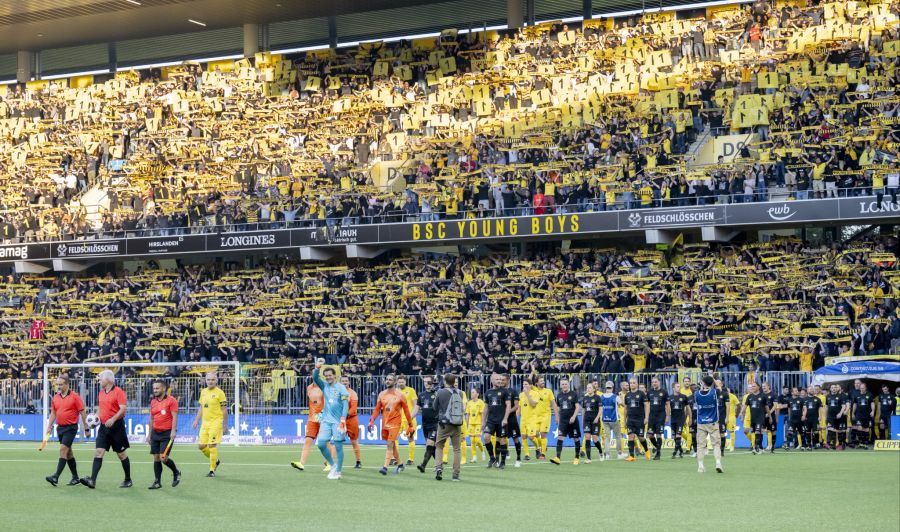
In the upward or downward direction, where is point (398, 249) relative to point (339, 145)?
downward

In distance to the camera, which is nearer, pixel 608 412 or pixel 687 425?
pixel 608 412

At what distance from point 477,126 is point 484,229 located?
5.15 meters

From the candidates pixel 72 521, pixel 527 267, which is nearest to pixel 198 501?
pixel 72 521

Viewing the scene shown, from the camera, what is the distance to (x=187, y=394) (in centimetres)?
3881

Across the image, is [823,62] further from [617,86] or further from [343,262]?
[343,262]

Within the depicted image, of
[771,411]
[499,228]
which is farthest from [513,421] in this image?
[499,228]

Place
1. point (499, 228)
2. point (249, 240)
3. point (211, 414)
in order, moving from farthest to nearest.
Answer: point (249, 240) → point (499, 228) → point (211, 414)

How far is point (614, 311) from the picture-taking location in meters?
39.4

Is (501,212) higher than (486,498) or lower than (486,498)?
higher

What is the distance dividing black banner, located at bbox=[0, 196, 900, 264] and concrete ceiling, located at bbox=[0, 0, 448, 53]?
30.1ft

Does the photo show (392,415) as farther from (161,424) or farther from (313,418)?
(161,424)

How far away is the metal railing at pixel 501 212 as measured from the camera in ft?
126

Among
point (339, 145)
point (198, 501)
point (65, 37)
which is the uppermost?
point (65, 37)

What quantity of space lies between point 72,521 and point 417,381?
70.0 feet
